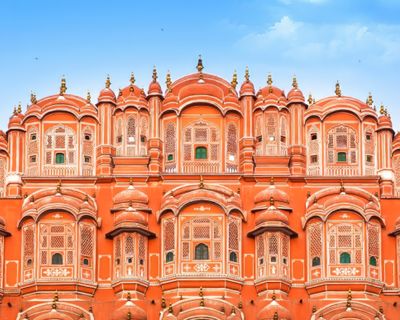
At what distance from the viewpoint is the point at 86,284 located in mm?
60125

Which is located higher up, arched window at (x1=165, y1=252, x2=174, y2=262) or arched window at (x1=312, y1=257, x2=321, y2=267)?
arched window at (x1=165, y1=252, x2=174, y2=262)

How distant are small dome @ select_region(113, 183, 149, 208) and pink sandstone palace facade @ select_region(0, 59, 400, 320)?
0.05 meters

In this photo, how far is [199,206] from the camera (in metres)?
60.8

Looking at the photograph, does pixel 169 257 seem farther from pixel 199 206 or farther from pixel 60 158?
pixel 60 158

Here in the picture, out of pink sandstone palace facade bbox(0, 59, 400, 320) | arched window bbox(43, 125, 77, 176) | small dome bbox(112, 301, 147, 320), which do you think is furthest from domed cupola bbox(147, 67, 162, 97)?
small dome bbox(112, 301, 147, 320)

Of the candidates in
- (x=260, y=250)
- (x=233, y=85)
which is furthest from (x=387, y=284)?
(x=233, y=85)

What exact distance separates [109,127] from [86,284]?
20.4 ft

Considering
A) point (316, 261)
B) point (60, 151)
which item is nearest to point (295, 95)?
point (316, 261)

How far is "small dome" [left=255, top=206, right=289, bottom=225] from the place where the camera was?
60.6m

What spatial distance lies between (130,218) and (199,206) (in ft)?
8.07

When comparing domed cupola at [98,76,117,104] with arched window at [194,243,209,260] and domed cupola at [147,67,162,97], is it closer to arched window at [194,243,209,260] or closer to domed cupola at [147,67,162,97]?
domed cupola at [147,67,162,97]

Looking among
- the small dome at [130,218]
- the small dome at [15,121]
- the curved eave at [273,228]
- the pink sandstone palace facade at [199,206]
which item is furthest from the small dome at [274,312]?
the small dome at [15,121]

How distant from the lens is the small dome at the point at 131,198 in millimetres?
61250

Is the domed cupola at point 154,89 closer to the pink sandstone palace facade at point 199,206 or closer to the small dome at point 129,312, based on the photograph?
the pink sandstone palace facade at point 199,206
